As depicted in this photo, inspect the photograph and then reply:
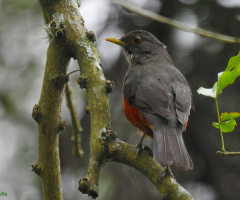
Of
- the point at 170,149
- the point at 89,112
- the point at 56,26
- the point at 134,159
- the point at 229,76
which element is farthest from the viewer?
the point at 170,149

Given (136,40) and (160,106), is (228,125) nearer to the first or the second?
(160,106)

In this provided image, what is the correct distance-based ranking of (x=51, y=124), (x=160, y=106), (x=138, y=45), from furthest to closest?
(x=138, y=45) < (x=160, y=106) < (x=51, y=124)

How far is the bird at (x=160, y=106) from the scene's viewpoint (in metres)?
3.69

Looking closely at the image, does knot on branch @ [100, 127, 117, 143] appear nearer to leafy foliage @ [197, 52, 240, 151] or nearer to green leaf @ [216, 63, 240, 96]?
leafy foliage @ [197, 52, 240, 151]

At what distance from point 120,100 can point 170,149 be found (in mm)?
4139

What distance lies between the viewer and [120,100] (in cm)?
782

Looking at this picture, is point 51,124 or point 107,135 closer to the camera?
point 107,135

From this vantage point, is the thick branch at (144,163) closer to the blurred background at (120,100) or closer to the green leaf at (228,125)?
the green leaf at (228,125)

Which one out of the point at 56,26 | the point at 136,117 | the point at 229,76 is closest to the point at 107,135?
the point at 229,76

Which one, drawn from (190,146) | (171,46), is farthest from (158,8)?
(190,146)

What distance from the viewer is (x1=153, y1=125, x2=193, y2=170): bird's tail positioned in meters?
3.49

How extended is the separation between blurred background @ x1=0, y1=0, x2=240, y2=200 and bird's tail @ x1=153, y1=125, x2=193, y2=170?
3.35 metres

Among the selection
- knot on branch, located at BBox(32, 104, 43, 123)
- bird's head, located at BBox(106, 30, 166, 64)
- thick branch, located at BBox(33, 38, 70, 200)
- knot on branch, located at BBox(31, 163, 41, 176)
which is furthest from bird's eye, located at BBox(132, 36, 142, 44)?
knot on branch, located at BBox(31, 163, 41, 176)

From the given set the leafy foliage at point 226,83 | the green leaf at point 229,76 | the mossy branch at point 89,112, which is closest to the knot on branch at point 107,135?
the mossy branch at point 89,112
